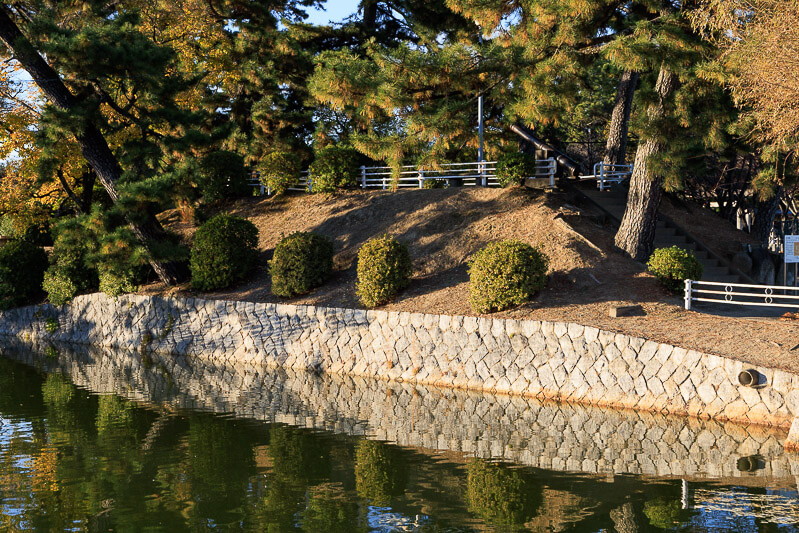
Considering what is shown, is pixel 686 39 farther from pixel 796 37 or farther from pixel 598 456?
pixel 598 456

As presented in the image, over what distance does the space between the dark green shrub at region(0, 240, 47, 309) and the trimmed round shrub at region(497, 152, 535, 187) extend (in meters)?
15.2

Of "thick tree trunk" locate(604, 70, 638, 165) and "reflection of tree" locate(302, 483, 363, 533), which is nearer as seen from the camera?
"reflection of tree" locate(302, 483, 363, 533)

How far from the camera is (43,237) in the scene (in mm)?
28188

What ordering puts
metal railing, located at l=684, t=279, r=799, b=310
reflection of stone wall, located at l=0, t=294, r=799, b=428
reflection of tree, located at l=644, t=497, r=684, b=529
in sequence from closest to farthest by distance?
1. reflection of tree, located at l=644, t=497, r=684, b=529
2. reflection of stone wall, located at l=0, t=294, r=799, b=428
3. metal railing, located at l=684, t=279, r=799, b=310

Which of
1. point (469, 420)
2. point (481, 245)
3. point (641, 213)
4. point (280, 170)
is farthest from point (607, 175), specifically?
point (469, 420)

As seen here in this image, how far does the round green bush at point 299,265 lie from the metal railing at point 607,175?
28.3 feet

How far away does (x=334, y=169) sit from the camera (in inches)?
1003

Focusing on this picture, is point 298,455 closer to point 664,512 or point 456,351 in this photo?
point 664,512

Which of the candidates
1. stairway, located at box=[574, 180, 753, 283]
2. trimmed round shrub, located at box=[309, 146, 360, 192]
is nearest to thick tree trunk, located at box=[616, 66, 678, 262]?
stairway, located at box=[574, 180, 753, 283]

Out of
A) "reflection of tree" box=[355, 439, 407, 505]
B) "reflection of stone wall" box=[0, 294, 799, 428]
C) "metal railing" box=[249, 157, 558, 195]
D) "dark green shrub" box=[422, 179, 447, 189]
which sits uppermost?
"metal railing" box=[249, 157, 558, 195]

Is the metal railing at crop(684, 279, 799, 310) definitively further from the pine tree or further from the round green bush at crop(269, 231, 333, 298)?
the pine tree

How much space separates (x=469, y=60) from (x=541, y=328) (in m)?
6.64

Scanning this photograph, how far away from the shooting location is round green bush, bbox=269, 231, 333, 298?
19.4 meters

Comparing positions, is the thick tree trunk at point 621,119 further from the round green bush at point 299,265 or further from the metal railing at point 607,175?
the round green bush at point 299,265
